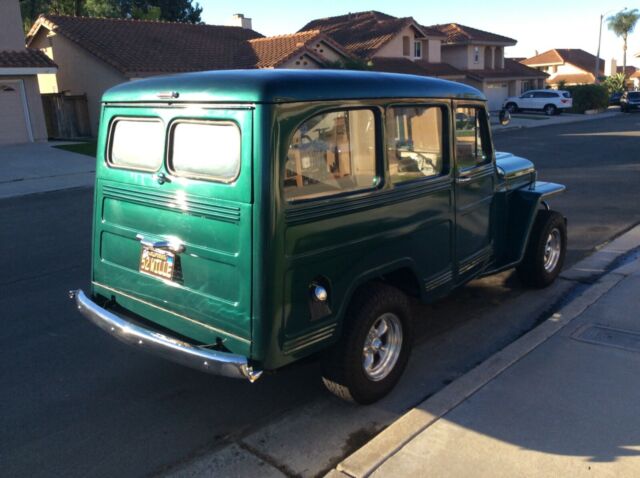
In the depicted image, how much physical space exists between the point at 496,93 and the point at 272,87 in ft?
147

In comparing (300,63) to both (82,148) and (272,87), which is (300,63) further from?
(272,87)

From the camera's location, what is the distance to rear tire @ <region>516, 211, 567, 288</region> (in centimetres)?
564

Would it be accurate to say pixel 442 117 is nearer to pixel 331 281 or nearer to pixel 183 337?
pixel 331 281

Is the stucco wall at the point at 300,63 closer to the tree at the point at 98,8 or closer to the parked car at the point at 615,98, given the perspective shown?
the tree at the point at 98,8

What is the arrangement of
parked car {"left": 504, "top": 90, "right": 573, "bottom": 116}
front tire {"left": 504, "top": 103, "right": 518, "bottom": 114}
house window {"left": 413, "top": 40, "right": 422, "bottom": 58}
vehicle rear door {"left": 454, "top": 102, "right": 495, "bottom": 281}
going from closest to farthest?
vehicle rear door {"left": 454, "top": 102, "right": 495, "bottom": 281}
parked car {"left": 504, "top": 90, "right": 573, "bottom": 116}
house window {"left": 413, "top": 40, "right": 422, "bottom": 58}
front tire {"left": 504, "top": 103, "right": 518, "bottom": 114}

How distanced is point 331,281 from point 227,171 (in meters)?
0.85

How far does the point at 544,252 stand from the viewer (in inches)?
227

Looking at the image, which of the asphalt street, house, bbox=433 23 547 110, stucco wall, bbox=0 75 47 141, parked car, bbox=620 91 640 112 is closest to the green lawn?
stucco wall, bbox=0 75 47 141

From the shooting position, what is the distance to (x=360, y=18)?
4144 centimetres

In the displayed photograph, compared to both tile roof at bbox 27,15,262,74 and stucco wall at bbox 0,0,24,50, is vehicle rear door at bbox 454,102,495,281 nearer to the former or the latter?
tile roof at bbox 27,15,262,74

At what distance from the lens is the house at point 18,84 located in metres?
21.4

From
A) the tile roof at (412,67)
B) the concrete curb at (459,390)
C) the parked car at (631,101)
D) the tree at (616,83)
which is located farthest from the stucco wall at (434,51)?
the concrete curb at (459,390)

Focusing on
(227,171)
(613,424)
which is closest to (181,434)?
(227,171)

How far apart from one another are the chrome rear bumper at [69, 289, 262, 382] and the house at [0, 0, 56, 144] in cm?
2028
